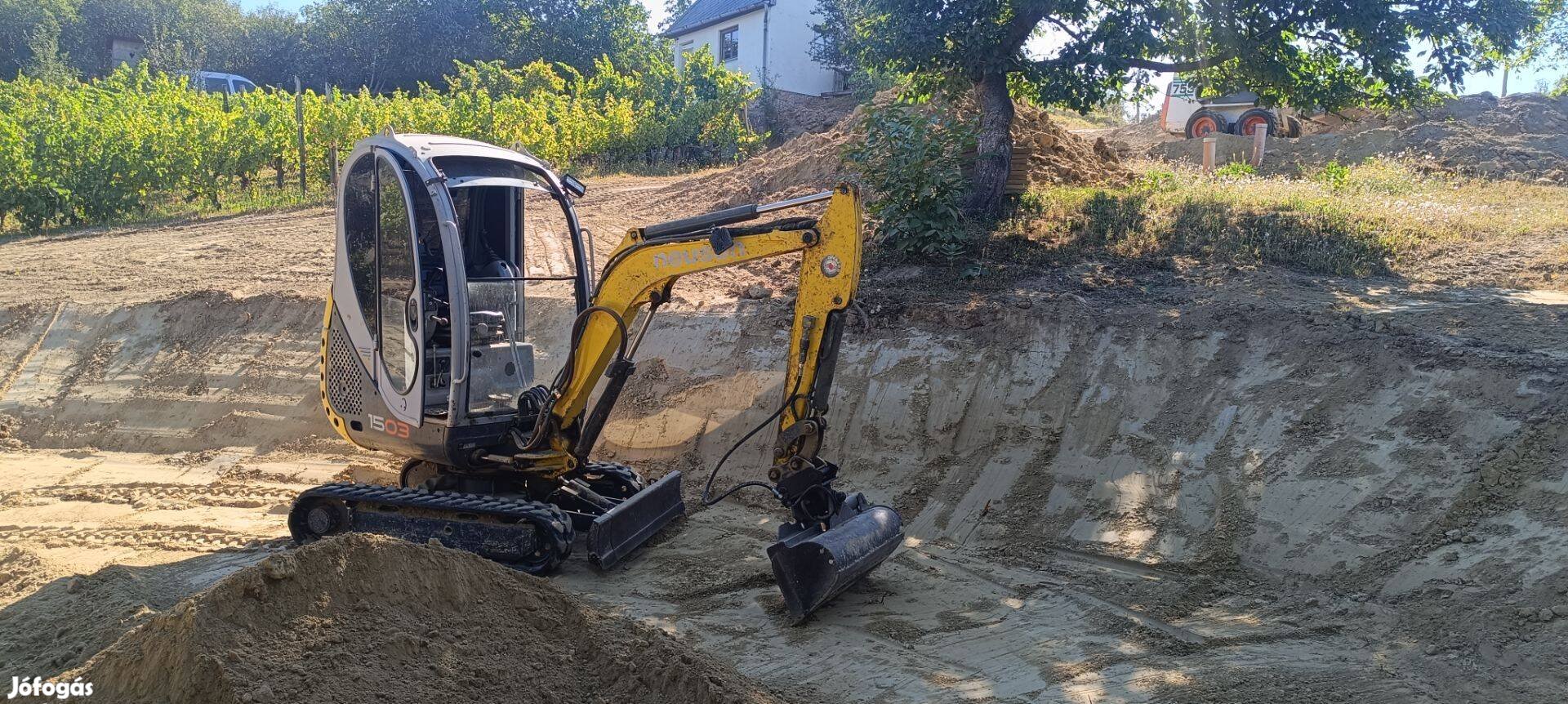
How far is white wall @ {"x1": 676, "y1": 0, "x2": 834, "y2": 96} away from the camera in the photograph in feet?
94.2

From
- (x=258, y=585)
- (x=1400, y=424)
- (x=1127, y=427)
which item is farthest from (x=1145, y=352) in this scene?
(x=258, y=585)

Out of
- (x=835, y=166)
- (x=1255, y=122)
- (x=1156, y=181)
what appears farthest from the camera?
(x=1255, y=122)

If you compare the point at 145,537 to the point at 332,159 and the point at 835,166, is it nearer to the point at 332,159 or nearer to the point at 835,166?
the point at 835,166

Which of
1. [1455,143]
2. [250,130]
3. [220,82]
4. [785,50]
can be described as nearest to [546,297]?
[250,130]

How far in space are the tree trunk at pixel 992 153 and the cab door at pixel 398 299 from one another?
20.7ft

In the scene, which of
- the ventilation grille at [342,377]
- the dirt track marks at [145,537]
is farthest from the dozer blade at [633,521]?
the dirt track marks at [145,537]

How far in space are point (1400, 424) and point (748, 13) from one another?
25267mm

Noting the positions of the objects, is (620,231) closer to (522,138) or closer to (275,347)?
(275,347)

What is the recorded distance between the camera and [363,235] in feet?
21.0

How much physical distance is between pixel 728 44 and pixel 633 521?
2632 centimetres

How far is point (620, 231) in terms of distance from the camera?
43.4 ft

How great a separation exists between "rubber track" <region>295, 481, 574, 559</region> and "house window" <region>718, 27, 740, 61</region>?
993 inches

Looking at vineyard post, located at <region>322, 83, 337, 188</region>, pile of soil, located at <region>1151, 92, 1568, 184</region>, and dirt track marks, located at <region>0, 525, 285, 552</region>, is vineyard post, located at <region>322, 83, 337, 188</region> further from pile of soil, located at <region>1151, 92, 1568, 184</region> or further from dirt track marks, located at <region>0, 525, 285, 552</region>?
pile of soil, located at <region>1151, 92, 1568, 184</region>

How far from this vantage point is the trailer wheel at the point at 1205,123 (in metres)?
21.4
